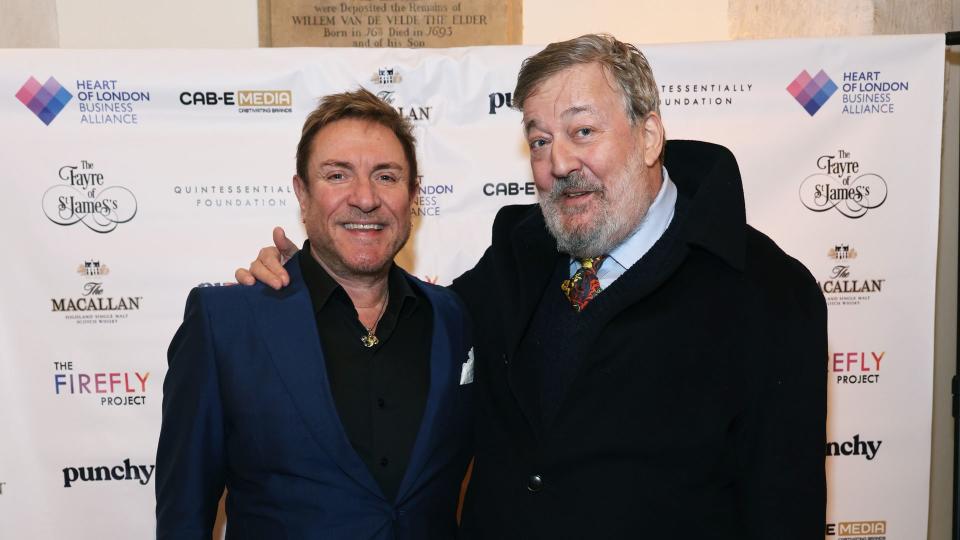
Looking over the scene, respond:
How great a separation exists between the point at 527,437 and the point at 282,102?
72.5 inches

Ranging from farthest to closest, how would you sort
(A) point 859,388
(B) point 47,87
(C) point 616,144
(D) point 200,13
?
(D) point 200,13
(A) point 859,388
(B) point 47,87
(C) point 616,144

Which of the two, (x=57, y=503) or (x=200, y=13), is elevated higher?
(x=200, y=13)

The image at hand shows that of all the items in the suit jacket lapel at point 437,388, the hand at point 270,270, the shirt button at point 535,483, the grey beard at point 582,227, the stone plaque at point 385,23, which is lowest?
the shirt button at point 535,483

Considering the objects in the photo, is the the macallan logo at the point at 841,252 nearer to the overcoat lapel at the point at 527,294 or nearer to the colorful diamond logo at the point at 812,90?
the colorful diamond logo at the point at 812,90

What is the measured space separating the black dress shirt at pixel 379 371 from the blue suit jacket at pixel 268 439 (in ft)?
0.14

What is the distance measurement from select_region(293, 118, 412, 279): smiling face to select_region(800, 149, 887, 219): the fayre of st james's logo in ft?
6.28

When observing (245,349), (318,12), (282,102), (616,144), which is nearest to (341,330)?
(245,349)

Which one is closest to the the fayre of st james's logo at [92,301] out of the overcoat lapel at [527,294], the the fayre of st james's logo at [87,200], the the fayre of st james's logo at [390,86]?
the the fayre of st james's logo at [87,200]

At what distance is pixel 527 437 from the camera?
207 centimetres

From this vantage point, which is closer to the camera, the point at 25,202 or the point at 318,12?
→ the point at 25,202

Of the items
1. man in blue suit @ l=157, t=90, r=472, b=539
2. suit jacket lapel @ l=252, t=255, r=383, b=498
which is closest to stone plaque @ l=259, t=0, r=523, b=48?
man in blue suit @ l=157, t=90, r=472, b=539

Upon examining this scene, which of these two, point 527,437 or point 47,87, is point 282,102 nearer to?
point 47,87

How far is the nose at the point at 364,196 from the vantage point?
7.06 feet

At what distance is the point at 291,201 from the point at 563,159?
1591 millimetres
